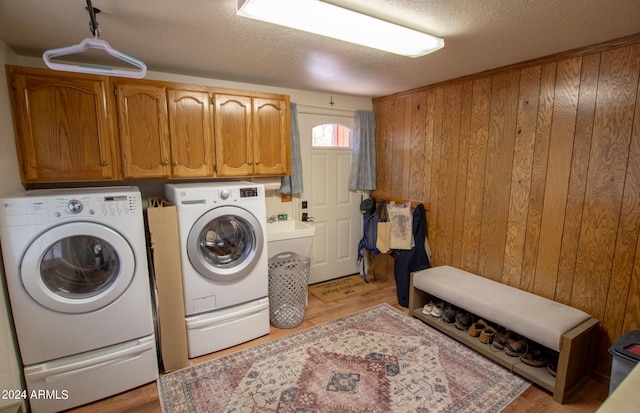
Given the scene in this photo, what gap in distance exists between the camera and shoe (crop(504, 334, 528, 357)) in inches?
89.9

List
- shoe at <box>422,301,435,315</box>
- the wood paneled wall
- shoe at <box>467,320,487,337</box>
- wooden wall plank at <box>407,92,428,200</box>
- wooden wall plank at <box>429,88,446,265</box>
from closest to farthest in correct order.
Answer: the wood paneled wall, shoe at <box>467,320,487,337</box>, shoe at <box>422,301,435,315</box>, wooden wall plank at <box>429,88,446,265</box>, wooden wall plank at <box>407,92,428,200</box>

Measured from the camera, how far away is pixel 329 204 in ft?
12.7

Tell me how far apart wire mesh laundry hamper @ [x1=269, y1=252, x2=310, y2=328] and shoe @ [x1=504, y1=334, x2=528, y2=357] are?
5.43 feet

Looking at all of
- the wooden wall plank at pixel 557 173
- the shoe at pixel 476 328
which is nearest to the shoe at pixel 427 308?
the shoe at pixel 476 328

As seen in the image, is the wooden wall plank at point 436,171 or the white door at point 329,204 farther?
the white door at point 329,204

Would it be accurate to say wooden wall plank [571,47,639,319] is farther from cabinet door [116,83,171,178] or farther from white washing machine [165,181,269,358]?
cabinet door [116,83,171,178]

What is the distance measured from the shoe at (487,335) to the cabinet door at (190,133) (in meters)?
2.57

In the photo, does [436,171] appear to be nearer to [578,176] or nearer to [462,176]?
[462,176]

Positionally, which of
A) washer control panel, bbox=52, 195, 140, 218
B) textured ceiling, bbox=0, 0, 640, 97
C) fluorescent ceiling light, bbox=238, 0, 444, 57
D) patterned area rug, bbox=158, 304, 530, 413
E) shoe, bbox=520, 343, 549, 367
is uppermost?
textured ceiling, bbox=0, 0, 640, 97

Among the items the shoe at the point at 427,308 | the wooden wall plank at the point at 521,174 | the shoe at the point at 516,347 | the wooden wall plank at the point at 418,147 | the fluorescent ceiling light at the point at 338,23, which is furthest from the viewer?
the wooden wall plank at the point at 418,147

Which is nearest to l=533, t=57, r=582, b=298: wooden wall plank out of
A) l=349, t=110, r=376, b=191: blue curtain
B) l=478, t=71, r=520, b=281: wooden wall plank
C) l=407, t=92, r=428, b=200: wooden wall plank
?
l=478, t=71, r=520, b=281: wooden wall plank

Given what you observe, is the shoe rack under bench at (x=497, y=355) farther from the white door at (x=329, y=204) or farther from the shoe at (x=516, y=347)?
the white door at (x=329, y=204)

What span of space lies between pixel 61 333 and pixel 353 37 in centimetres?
246

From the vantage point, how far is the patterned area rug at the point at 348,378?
76.8 inches
